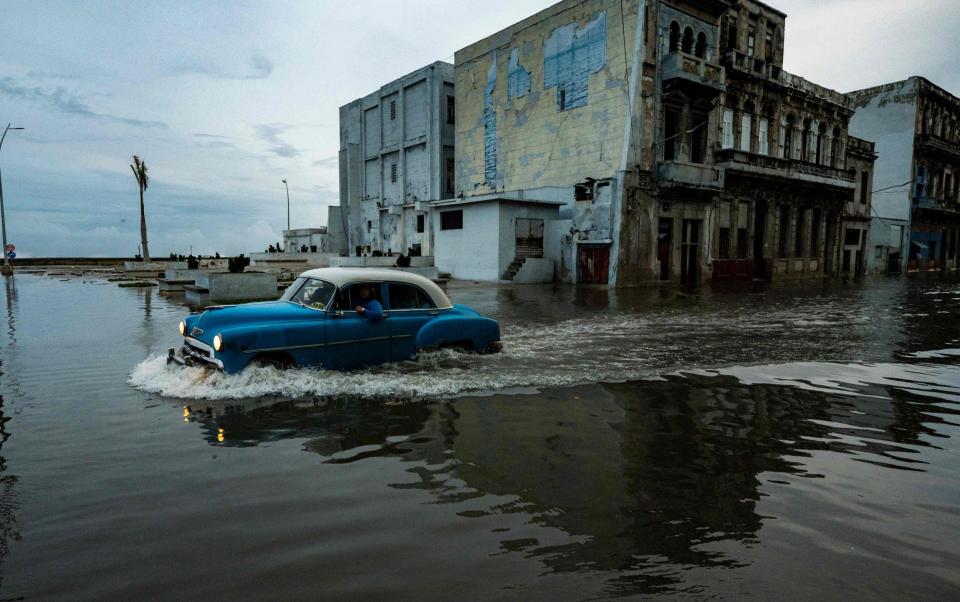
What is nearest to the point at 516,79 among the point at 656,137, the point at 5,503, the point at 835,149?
the point at 656,137

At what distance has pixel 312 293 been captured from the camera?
7.46 metres

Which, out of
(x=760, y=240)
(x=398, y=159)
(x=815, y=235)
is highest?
(x=398, y=159)

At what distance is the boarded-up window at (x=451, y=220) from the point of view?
2903cm

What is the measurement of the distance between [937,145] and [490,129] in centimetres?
3648

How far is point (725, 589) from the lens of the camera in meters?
2.88

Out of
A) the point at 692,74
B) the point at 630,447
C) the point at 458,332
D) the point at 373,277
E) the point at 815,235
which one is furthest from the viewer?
the point at 815,235

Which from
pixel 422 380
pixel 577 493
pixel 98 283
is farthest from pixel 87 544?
pixel 98 283

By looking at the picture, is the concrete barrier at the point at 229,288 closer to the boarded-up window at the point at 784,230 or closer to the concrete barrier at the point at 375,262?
the concrete barrier at the point at 375,262

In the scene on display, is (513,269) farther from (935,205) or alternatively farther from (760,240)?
(935,205)

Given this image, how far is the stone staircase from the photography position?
26.5 meters

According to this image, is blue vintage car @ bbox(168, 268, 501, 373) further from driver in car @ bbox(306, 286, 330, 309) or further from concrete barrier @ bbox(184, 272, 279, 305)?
concrete barrier @ bbox(184, 272, 279, 305)

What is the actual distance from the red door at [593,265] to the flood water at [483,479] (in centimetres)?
1719

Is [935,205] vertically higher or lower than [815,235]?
higher

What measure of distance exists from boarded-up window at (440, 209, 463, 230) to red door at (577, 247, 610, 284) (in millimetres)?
6324
